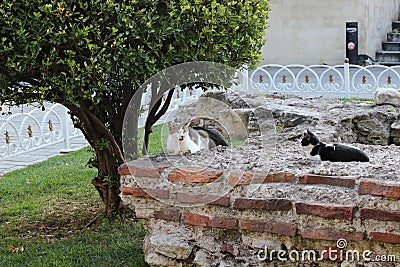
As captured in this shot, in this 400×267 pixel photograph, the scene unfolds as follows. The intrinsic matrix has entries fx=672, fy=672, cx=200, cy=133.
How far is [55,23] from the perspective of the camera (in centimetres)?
452

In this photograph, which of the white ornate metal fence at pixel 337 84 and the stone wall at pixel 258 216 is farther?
the white ornate metal fence at pixel 337 84

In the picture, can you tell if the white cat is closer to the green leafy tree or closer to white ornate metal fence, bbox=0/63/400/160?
the green leafy tree

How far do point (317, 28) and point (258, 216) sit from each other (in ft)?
50.0

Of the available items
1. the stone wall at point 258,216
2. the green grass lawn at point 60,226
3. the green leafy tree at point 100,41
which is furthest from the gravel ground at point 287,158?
the green leafy tree at point 100,41

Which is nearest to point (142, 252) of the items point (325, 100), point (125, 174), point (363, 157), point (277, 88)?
point (125, 174)

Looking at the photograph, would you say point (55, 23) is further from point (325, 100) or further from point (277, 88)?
point (277, 88)

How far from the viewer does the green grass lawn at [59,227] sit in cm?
501

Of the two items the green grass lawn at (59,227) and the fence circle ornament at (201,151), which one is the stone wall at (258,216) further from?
the green grass lawn at (59,227)

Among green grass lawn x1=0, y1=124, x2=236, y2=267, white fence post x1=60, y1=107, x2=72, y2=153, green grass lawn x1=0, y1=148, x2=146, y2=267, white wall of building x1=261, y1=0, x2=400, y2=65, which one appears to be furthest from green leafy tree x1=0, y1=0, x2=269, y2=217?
white wall of building x1=261, y1=0, x2=400, y2=65

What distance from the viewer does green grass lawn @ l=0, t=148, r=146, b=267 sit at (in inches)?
197

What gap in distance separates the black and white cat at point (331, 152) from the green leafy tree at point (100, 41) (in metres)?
1.04

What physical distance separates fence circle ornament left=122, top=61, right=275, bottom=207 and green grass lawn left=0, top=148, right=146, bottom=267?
0.74 meters

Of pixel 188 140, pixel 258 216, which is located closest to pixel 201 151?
pixel 188 140

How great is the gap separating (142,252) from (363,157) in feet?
5.85
